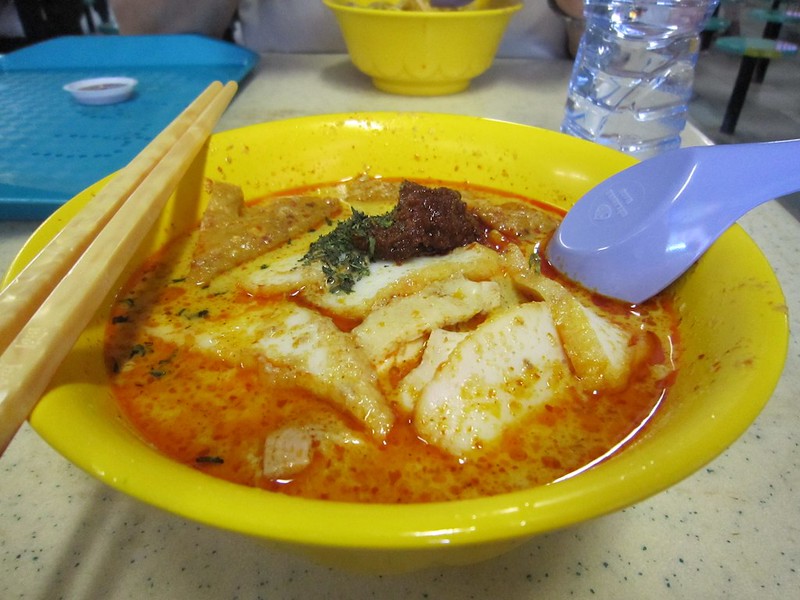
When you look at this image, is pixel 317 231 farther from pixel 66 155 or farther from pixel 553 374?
pixel 66 155

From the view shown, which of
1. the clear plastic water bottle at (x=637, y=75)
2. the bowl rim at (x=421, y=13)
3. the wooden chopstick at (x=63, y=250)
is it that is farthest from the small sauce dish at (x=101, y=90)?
the clear plastic water bottle at (x=637, y=75)

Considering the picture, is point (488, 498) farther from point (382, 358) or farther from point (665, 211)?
point (665, 211)

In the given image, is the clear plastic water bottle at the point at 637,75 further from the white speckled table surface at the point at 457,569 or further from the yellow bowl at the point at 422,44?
the white speckled table surface at the point at 457,569

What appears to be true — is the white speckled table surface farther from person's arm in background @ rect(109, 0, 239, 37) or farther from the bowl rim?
person's arm in background @ rect(109, 0, 239, 37)

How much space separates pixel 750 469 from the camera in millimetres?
978

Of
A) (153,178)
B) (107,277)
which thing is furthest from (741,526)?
(153,178)

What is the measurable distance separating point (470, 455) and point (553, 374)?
25 centimetres

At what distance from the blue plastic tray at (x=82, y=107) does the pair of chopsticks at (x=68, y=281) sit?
24.9 inches

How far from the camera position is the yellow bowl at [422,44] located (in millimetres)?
2299

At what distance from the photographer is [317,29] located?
337cm

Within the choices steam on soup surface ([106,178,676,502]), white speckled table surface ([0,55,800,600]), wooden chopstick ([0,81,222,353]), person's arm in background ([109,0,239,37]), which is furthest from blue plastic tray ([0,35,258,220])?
white speckled table surface ([0,55,800,600])

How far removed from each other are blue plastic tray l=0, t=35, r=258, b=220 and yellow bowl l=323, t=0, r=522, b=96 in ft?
2.36

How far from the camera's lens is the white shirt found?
3275 millimetres

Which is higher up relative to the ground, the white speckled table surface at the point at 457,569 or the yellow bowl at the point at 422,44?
the yellow bowl at the point at 422,44
